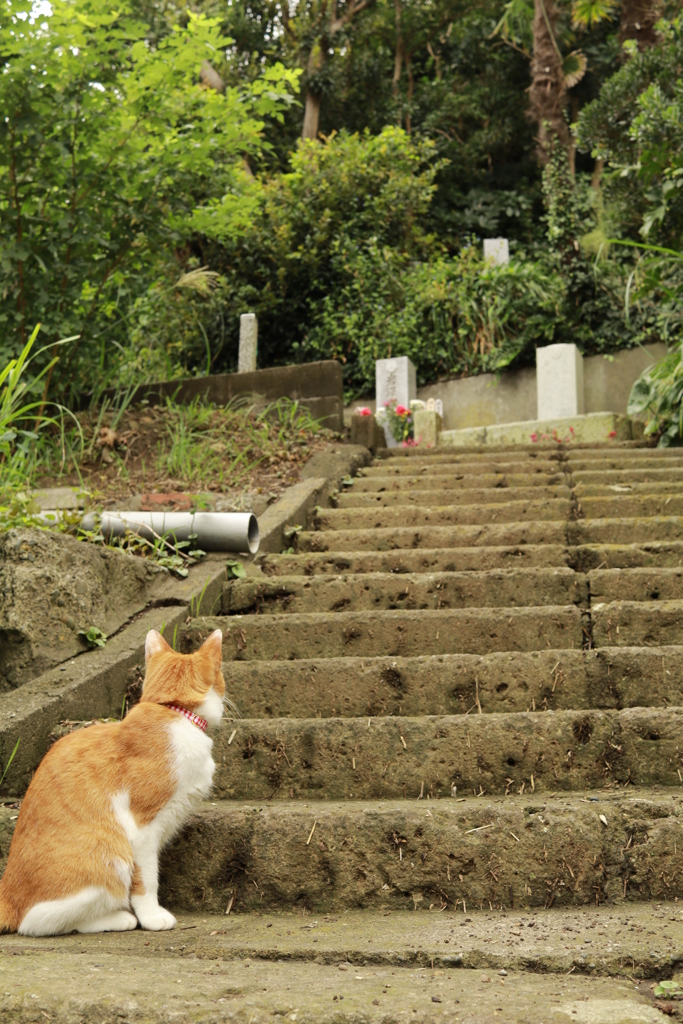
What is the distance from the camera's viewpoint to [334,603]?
371cm

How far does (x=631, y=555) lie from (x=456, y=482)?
1.77m

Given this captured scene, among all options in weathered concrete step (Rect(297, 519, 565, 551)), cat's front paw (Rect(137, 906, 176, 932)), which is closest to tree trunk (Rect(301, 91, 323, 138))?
→ weathered concrete step (Rect(297, 519, 565, 551))

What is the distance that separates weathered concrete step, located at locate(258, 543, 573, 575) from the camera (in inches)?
153

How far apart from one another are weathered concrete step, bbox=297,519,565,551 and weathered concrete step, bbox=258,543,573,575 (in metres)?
0.15

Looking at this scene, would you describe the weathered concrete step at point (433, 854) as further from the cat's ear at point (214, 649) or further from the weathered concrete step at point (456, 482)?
the weathered concrete step at point (456, 482)

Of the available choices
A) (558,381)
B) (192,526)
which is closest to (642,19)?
(558,381)

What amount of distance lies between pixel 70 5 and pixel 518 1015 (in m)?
5.73

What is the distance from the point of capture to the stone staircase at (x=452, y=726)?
6.98 feet

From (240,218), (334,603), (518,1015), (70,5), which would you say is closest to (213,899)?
(518,1015)

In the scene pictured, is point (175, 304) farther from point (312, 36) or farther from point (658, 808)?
point (658, 808)

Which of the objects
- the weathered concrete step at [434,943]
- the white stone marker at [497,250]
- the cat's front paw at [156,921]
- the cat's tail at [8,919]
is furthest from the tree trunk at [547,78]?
the cat's tail at [8,919]

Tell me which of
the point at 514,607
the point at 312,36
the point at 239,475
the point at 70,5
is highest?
the point at 312,36

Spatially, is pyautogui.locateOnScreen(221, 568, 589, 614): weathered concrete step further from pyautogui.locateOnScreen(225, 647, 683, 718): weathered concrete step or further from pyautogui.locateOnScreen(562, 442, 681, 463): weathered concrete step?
pyautogui.locateOnScreen(562, 442, 681, 463): weathered concrete step

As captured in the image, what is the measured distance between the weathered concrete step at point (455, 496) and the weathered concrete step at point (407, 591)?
4.09 feet
